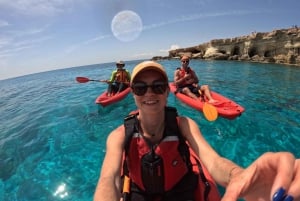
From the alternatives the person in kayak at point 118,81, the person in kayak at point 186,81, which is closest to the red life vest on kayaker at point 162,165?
the person in kayak at point 186,81

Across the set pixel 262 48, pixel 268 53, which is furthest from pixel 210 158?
pixel 262 48

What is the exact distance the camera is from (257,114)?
8.90 meters

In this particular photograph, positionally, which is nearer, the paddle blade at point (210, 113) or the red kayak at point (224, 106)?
the paddle blade at point (210, 113)

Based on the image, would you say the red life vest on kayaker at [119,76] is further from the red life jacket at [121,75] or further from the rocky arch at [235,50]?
the rocky arch at [235,50]

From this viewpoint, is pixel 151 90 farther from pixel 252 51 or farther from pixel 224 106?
pixel 252 51

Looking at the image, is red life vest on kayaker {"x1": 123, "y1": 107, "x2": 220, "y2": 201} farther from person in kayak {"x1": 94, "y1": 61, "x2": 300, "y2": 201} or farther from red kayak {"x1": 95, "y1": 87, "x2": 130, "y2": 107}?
red kayak {"x1": 95, "y1": 87, "x2": 130, "y2": 107}

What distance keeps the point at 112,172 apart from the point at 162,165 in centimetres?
59

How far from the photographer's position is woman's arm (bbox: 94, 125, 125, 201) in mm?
2265

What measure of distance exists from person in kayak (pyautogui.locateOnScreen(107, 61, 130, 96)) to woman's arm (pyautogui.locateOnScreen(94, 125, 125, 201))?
854 cm

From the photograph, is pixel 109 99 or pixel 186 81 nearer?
pixel 186 81

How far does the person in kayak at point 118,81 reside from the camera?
37.2 feet

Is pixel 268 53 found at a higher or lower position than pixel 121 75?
lower

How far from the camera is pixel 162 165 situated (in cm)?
274

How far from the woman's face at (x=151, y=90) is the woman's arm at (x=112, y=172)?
0.48m
